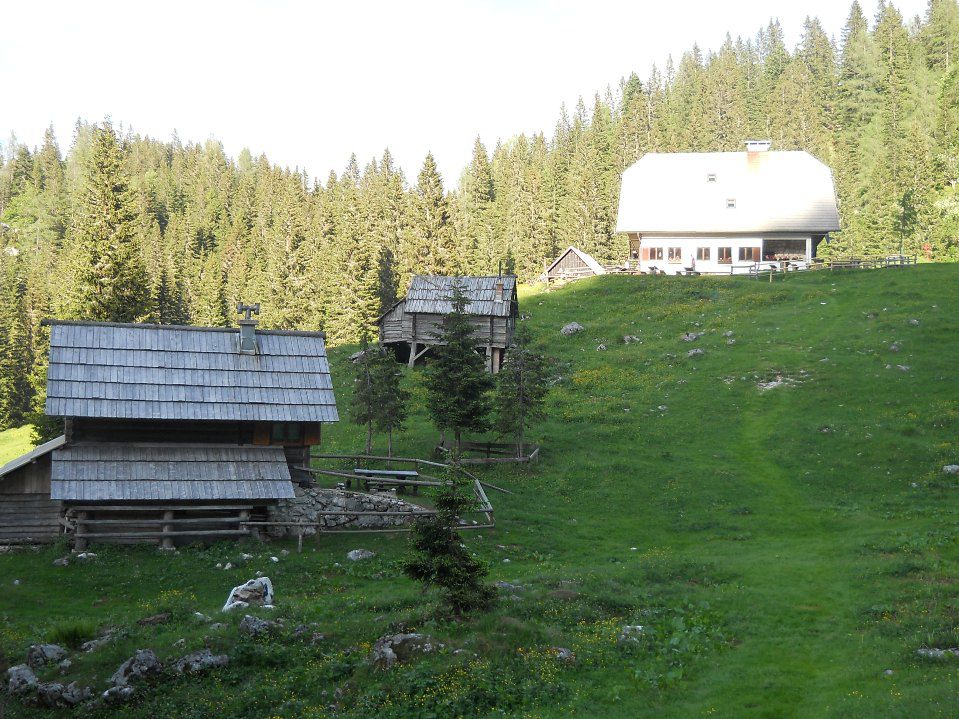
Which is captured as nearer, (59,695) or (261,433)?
(59,695)

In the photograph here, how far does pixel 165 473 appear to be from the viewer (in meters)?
28.2

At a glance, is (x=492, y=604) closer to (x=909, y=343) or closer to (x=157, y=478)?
(x=157, y=478)

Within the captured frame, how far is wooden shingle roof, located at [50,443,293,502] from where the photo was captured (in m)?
27.1

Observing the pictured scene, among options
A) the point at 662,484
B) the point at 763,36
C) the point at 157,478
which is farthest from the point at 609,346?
the point at 763,36

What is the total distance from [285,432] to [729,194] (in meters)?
→ 58.0

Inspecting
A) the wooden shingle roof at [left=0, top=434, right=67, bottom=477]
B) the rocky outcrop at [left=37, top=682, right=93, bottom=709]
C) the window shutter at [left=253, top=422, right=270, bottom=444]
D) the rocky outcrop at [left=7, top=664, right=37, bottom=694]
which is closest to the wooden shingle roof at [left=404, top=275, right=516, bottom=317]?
the window shutter at [left=253, top=422, right=270, bottom=444]

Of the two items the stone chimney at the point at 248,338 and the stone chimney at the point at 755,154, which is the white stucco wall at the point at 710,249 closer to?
the stone chimney at the point at 755,154

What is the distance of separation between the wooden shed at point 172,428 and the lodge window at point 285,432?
0.04 meters

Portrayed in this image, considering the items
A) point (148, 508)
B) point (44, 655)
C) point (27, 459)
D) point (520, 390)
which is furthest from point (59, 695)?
point (520, 390)

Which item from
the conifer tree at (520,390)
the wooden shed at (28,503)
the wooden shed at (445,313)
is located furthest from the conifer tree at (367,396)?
the wooden shed at (28,503)

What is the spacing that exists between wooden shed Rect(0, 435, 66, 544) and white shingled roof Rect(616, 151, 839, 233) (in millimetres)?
59287

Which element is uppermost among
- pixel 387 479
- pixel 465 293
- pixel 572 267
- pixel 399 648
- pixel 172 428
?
pixel 572 267

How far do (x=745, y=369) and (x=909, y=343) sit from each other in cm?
901

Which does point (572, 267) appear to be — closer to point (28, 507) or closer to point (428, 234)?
point (428, 234)
